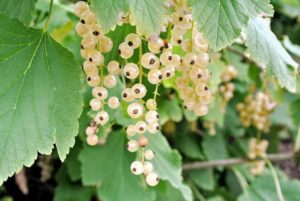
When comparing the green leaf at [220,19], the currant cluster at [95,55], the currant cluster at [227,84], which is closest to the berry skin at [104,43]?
the currant cluster at [95,55]

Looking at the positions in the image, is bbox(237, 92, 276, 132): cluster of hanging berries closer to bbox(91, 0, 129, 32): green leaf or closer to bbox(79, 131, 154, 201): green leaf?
bbox(79, 131, 154, 201): green leaf

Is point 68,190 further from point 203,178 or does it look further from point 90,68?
point 90,68

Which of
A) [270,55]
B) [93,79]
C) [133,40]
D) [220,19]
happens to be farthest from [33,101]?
[270,55]

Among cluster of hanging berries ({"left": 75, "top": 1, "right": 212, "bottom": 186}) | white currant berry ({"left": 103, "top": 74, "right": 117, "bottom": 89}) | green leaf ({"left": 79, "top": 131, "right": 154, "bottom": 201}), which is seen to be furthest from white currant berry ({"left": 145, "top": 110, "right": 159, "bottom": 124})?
green leaf ({"left": 79, "top": 131, "right": 154, "bottom": 201})

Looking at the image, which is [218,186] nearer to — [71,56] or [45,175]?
[45,175]

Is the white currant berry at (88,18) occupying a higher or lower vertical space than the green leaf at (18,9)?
lower

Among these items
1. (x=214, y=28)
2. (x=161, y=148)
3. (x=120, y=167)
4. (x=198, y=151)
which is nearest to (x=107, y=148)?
(x=120, y=167)

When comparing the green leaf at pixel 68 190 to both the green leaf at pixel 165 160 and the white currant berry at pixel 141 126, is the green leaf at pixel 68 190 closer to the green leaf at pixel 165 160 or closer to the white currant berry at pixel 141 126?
the green leaf at pixel 165 160
